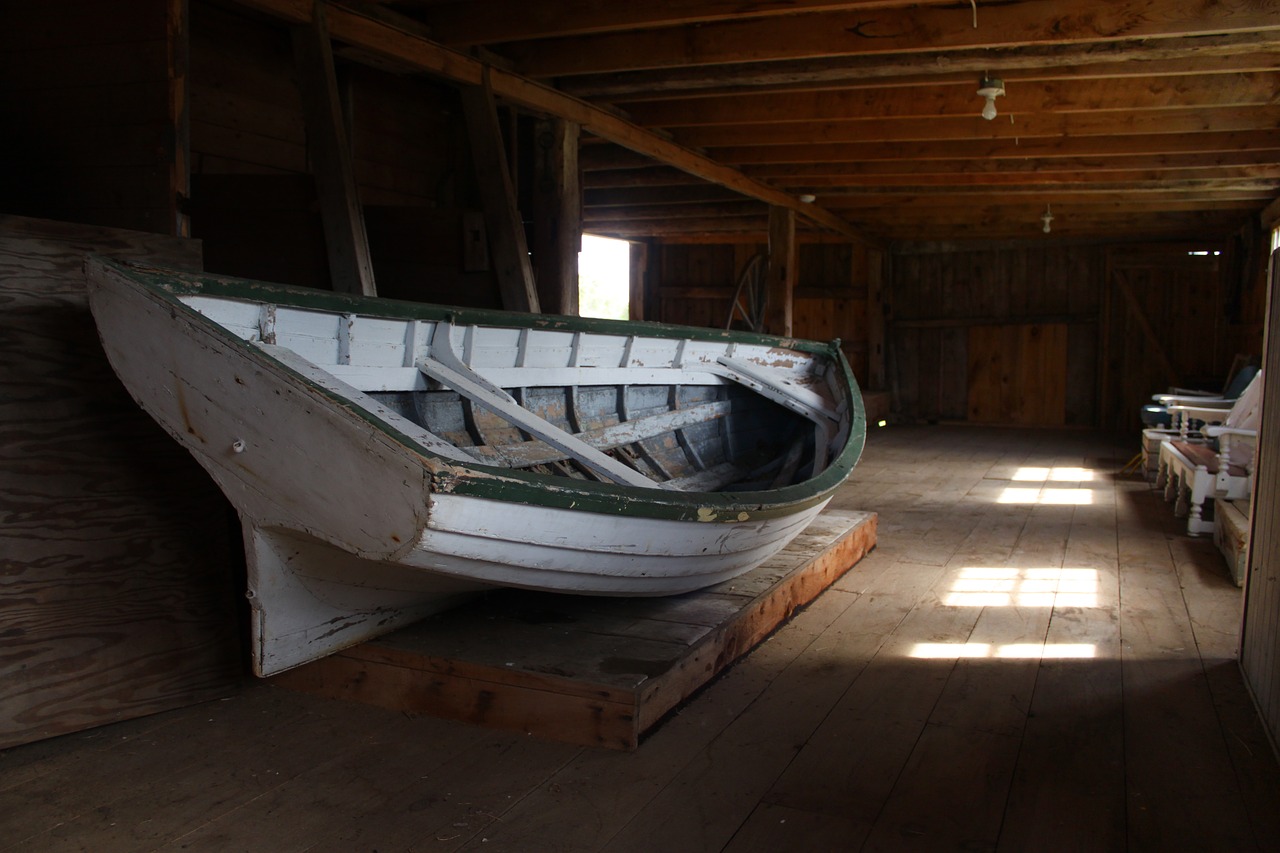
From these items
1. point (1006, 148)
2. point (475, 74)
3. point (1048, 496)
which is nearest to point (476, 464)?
point (475, 74)

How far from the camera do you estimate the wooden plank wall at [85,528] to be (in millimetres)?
2322

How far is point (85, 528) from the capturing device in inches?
96.0

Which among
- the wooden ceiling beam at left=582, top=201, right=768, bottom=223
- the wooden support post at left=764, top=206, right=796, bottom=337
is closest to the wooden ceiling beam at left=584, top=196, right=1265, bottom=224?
the wooden ceiling beam at left=582, top=201, right=768, bottom=223

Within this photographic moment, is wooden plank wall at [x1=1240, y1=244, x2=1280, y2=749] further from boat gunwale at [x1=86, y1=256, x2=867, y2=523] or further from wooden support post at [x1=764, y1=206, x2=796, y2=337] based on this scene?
wooden support post at [x1=764, y1=206, x2=796, y2=337]

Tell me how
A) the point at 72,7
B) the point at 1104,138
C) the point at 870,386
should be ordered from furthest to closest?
the point at 870,386 → the point at 1104,138 → the point at 72,7

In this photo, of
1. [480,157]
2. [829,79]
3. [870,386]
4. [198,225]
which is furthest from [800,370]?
[870,386]

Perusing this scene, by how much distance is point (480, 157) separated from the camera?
506cm

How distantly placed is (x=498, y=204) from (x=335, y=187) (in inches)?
44.2

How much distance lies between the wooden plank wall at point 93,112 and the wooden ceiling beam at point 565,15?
5.61ft

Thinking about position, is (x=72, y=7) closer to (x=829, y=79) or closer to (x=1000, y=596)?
(x=829, y=79)

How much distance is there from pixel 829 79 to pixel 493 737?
4.16 m

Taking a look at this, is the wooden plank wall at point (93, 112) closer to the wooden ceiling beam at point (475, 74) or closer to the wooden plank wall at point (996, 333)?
the wooden ceiling beam at point (475, 74)

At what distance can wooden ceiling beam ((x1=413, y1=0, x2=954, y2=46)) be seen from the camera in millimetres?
4324

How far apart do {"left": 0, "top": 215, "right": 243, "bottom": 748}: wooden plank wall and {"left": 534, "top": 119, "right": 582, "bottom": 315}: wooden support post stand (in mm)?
3077
